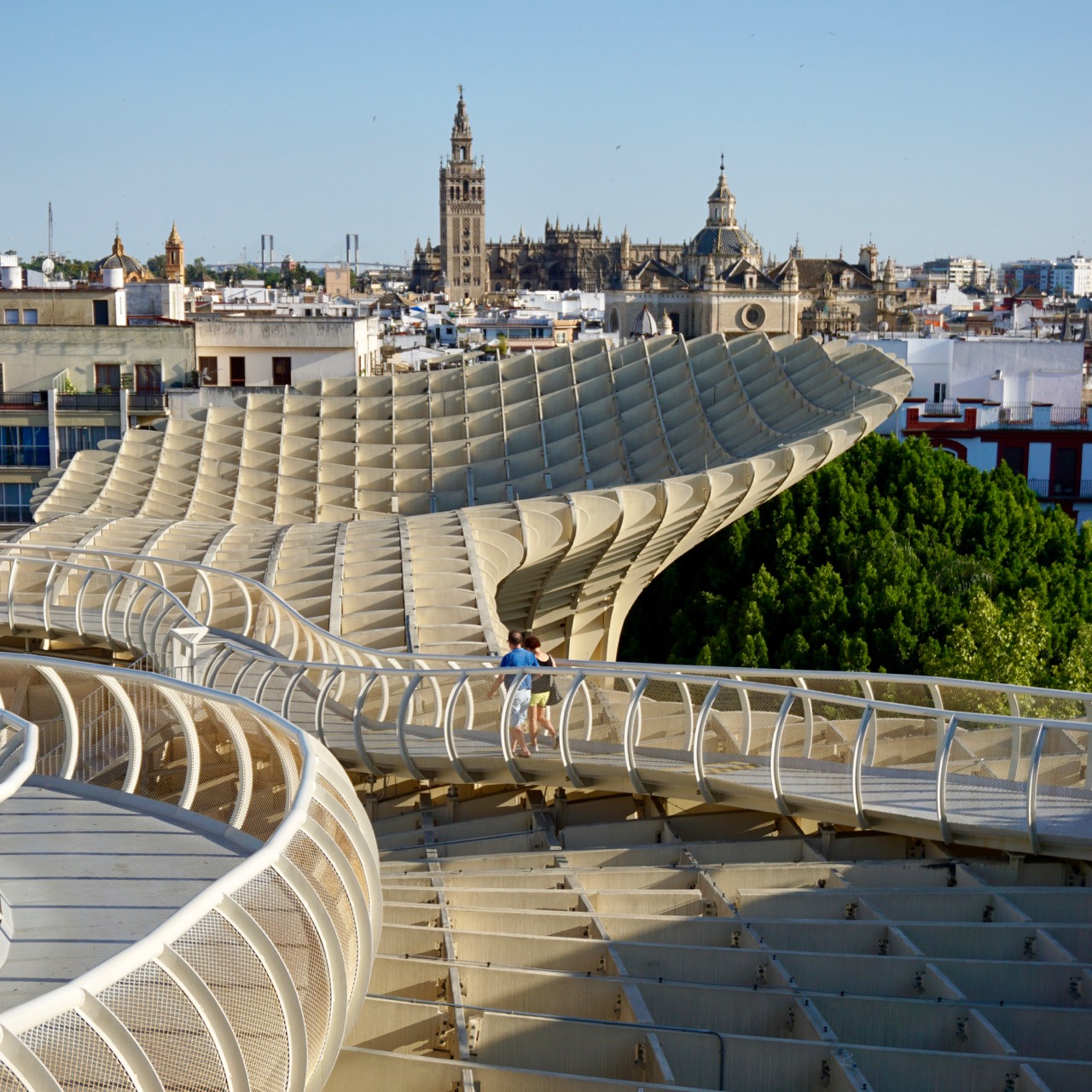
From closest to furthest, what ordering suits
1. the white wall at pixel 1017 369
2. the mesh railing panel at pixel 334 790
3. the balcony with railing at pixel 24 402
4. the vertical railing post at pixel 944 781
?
the mesh railing panel at pixel 334 790, the vertical railing post at pixel 944 781, the balcony with railing at pixel 24 402, the white wall at pixel 1017 369

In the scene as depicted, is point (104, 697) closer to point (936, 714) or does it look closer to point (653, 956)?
point (653, 956)

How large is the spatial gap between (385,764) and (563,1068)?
4.48 meters

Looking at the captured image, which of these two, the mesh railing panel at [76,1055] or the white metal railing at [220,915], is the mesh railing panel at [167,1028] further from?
the mesh railing panel at [76,1055]

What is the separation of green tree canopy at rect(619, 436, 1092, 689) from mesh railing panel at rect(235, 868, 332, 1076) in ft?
68.2

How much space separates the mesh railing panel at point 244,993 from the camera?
536 cm

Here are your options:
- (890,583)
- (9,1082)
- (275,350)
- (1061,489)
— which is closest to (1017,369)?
(1061,489)

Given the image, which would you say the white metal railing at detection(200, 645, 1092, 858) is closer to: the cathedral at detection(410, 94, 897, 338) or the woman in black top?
the woman in black top

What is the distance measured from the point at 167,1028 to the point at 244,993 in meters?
0.40

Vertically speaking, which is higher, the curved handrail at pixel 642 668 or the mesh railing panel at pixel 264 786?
the mesh railing panel at pixel 264 786

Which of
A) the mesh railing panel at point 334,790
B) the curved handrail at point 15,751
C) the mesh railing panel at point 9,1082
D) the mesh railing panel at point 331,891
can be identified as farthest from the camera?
the mesh railing panel at point 334,790

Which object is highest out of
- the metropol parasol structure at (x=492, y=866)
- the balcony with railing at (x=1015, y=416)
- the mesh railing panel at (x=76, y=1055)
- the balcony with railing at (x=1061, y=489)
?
the mesh railing panel at (x=76, y=1055)

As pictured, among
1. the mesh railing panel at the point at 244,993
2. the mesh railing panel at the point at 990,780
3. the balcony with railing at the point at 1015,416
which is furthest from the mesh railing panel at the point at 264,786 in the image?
the balcony with railing at the point at 1015,416

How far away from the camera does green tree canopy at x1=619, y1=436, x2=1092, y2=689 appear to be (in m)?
26.9

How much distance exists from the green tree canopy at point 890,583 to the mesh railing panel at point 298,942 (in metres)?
20.8
